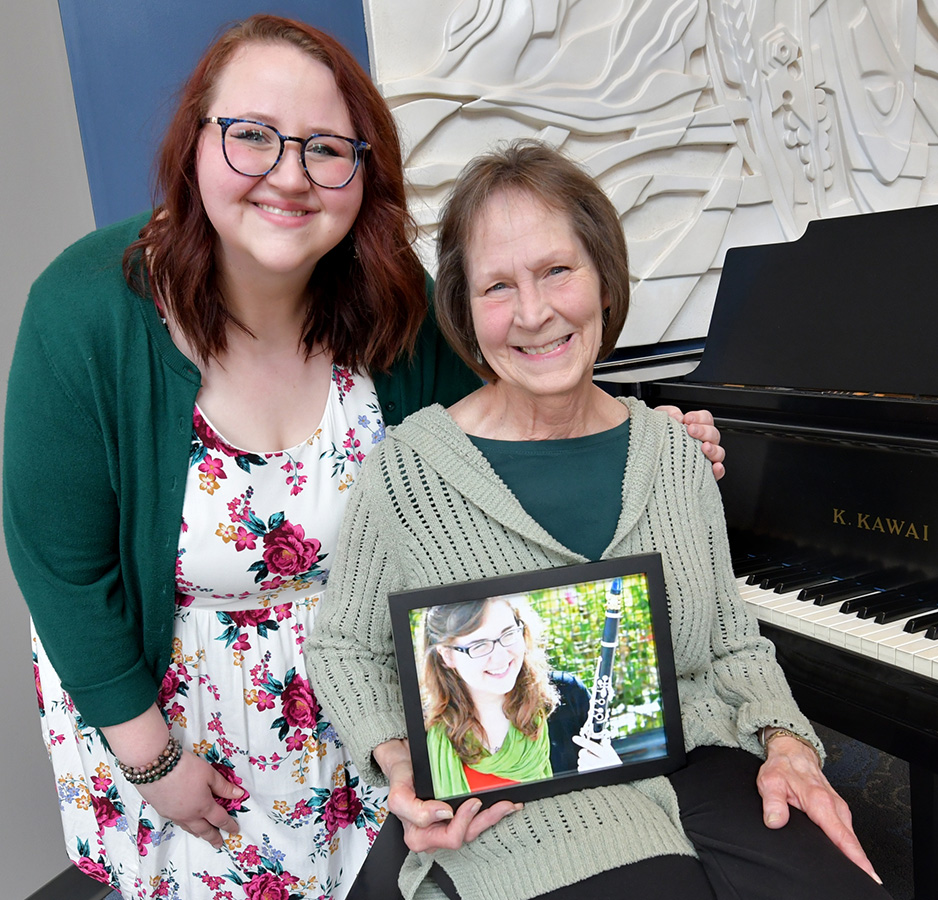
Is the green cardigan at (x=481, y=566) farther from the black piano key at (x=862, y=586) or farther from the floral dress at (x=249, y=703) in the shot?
the black piano key at (x=862, y=586)

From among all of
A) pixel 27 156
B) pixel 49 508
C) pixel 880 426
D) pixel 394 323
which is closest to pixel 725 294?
pixel 880 426

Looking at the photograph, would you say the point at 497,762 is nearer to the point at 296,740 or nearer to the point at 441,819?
the point at 441,819

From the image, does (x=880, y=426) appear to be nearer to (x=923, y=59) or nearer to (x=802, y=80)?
(x=802, y=80)

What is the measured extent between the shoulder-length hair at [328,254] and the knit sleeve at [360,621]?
0.33 meters

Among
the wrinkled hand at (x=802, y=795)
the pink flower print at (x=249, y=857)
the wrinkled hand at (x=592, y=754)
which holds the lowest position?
the pink flower print at (x=249, y=857)

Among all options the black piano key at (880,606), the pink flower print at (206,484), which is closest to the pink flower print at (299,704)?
the pink flower print at (206,484)

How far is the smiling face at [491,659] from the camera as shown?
1.07m

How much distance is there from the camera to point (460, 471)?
1.27m

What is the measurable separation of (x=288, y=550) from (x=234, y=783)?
0.44 metres

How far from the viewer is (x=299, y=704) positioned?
4.79ft

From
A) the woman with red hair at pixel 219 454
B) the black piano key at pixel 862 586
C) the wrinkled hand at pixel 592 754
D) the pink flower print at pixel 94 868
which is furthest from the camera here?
the black piano key at pixel 862 586

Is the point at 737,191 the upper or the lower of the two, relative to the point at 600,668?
upper

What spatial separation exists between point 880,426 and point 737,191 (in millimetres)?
2010

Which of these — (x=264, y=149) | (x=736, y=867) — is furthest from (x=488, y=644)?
(x=264, y=149)
